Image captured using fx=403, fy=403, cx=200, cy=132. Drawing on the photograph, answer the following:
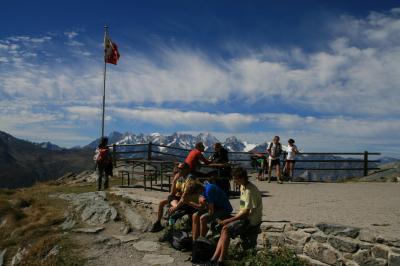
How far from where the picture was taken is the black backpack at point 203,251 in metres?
8.00

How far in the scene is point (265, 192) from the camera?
13.2 metres

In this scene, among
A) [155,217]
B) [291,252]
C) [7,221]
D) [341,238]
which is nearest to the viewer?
[341,238]

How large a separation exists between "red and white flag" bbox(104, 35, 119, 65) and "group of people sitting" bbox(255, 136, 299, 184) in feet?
28.9

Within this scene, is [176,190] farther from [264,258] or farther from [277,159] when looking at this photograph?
[277,159]

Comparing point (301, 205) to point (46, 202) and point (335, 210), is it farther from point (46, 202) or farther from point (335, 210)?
point (46, 202)

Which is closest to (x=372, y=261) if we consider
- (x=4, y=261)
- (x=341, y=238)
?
(x=341, y=238)

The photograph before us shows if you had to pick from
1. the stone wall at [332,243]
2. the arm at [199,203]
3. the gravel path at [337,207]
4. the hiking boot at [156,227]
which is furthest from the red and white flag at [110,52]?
the stone wall at [332,243]

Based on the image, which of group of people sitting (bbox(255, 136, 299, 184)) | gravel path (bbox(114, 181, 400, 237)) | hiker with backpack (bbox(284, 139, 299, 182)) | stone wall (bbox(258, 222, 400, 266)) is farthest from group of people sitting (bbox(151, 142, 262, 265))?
hiker with backpack (bbox(284, 139, 299, 182))

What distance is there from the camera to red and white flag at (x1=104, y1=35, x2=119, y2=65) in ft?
68.1

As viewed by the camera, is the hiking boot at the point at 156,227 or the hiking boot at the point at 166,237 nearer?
the hiking boot at the point at 166,237

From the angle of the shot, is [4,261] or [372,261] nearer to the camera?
[372,261]

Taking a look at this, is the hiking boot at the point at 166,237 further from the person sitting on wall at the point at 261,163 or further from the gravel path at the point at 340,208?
the person sitting on wall at the point at 261,163

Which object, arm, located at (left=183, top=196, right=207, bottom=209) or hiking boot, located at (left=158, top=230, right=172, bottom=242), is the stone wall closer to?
arm, located at (left=183, top=196, right=207, bottom=209)

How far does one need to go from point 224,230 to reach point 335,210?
3.09m
